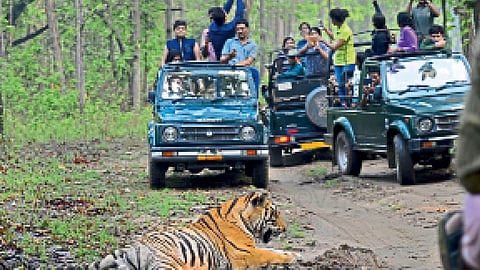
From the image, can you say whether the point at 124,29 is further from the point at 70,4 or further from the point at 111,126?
the point at 111,126

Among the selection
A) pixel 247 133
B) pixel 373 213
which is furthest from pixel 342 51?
pixel 373 213

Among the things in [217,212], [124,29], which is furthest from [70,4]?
[217,212]

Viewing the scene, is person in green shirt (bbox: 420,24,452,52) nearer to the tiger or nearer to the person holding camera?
the person holding camera

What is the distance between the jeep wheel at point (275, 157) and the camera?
18541mm

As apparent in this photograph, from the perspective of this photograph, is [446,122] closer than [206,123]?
Yes

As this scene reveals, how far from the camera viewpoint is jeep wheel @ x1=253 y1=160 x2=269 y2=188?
14.1 meters

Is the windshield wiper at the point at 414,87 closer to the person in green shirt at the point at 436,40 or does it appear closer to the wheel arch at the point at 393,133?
the wheel arch at the point at 393,133

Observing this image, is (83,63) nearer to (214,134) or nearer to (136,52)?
(136,52)

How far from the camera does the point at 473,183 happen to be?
7.55 ft

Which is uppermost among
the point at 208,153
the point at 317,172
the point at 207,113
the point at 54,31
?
the point at 54,31

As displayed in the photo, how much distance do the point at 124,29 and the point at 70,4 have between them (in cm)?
211

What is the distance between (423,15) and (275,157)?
4.05 m

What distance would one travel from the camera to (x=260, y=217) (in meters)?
7.70

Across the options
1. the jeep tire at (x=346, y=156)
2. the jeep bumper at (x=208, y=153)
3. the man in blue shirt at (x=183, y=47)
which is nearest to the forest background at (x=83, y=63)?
the man in blue shirt at (x=183, y=47)
